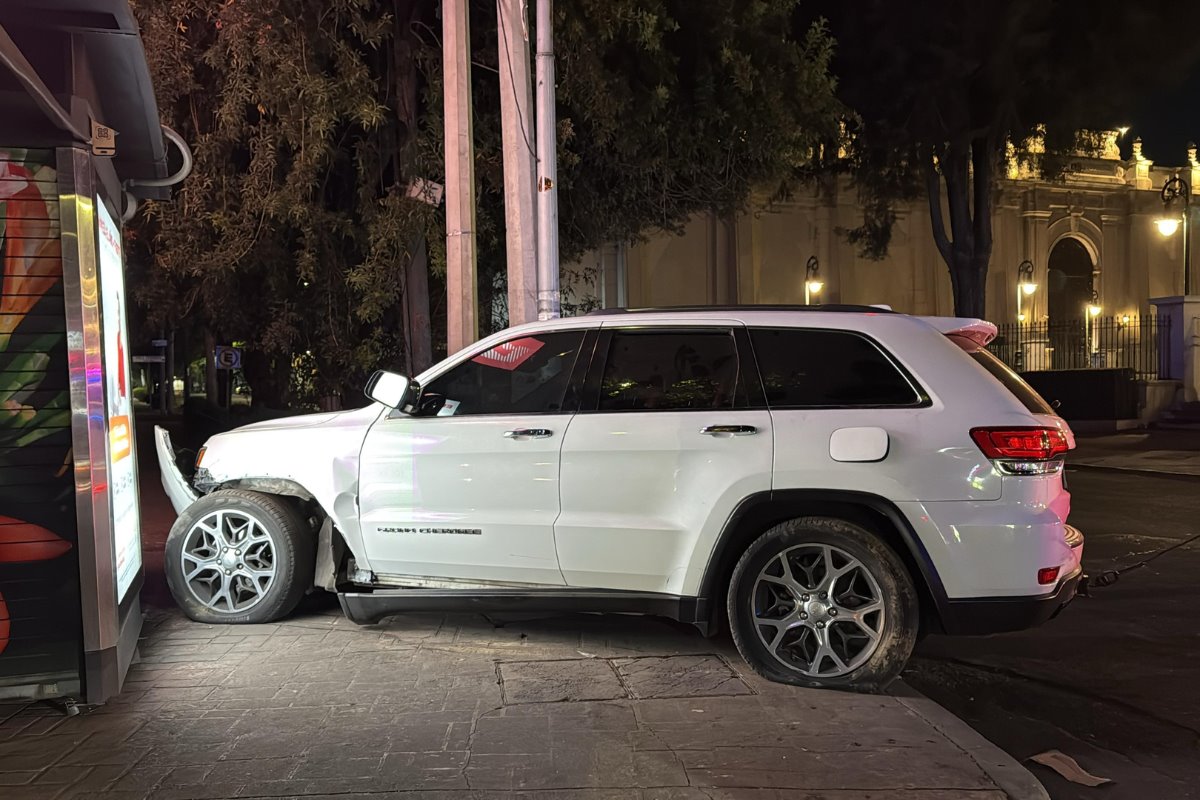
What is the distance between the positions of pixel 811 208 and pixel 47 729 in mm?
35629

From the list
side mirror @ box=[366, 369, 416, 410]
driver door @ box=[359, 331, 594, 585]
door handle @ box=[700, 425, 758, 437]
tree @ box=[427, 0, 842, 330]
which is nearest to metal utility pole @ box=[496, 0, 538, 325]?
tree @ box=[427, 0, 842, 330]

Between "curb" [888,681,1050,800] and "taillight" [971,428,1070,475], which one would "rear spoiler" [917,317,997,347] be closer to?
"taillight" [971,428,1070,475]

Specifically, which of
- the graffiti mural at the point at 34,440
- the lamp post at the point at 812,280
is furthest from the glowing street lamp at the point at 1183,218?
the graffiti mural at the point at 34,440

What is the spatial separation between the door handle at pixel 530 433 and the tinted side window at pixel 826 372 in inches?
45.8

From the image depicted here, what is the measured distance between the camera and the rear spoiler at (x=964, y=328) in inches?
185

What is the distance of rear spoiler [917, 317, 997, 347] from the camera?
15.4 ft

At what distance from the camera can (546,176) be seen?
7.75 metres

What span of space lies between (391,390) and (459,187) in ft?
11.1

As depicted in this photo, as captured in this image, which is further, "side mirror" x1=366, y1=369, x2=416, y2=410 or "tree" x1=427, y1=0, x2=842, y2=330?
"tree" x1=427, y1=0, x2=842, y2=330

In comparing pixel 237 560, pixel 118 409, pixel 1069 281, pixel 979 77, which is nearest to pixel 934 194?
pixel 979 77

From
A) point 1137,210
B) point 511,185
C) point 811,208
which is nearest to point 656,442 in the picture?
point 511,185

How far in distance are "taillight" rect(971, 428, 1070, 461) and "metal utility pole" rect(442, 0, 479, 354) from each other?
471cm

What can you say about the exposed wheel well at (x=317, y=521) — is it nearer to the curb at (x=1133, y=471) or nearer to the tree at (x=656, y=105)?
the tree at (x=656, y=105)

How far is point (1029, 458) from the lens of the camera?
4219 millimetres
